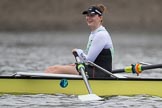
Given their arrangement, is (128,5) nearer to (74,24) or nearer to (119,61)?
(74,24)

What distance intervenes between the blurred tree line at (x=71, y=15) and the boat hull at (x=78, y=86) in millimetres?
58056

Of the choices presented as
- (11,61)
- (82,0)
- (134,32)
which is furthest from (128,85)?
(82,0)

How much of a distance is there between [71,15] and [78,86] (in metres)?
62.5

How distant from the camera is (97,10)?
15.1 meters

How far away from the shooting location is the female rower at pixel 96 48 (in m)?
15.0

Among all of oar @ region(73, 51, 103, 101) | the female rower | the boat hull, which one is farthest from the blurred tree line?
oar @ region(73, 51, 103, 101)

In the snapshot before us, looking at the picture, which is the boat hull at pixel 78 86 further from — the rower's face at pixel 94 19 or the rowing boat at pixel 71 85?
the rower's face at pixel 94 19

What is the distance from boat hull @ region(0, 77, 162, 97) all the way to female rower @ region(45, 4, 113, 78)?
0.95 ft

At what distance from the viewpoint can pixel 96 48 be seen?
1504 centimetres

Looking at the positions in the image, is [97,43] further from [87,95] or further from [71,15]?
[71,15]

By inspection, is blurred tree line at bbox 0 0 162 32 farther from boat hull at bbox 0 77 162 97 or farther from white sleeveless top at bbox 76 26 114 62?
boat hull at bbox 0 77 162 97

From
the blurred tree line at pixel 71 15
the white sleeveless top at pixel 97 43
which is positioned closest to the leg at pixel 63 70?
the white sleeveless top at pixel 97 43

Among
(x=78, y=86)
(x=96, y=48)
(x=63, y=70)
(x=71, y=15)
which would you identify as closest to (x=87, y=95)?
(x=78, y=86)

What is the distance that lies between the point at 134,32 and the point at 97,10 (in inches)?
2324
